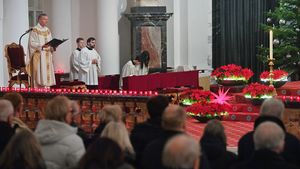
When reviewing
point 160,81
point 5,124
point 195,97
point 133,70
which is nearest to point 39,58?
point 160,81

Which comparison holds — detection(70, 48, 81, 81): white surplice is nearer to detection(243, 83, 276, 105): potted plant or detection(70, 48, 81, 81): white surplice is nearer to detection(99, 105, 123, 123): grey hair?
detection(243, 83, 276, 105): potted plant

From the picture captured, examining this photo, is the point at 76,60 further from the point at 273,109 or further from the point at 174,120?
the point at 174,120

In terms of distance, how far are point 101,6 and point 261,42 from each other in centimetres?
573

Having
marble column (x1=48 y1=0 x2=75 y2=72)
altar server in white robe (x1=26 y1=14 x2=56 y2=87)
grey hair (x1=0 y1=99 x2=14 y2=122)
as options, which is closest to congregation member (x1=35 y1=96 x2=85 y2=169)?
grey hair (x1=0 y1=99 x2=14 y2=122)

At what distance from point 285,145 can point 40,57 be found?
10450 millimetres

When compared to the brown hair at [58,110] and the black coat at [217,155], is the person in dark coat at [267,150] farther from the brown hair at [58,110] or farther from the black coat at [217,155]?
the brown hair at [58,110]

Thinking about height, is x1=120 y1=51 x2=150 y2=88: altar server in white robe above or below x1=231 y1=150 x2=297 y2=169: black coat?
above

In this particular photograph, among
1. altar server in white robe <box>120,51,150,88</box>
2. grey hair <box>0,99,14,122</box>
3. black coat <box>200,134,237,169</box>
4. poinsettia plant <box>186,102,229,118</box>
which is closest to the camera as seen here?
black coat <box>200,134,237,169</box>

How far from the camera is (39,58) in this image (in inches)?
604

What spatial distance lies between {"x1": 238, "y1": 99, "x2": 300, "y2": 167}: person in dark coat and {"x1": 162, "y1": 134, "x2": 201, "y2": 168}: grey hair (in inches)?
57.4

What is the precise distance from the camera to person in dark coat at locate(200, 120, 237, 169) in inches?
216

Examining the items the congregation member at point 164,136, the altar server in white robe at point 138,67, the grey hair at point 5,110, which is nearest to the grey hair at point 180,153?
the congregation member at point 164,136

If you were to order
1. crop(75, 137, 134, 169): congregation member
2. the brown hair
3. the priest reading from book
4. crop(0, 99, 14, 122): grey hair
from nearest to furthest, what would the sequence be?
1. crop(75, 137, 134, 169): congregation member
2. the brown hair
3. crop(0, 99, 14, 122): grey hair
4. the priest reading from book

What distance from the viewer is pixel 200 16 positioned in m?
22.8
